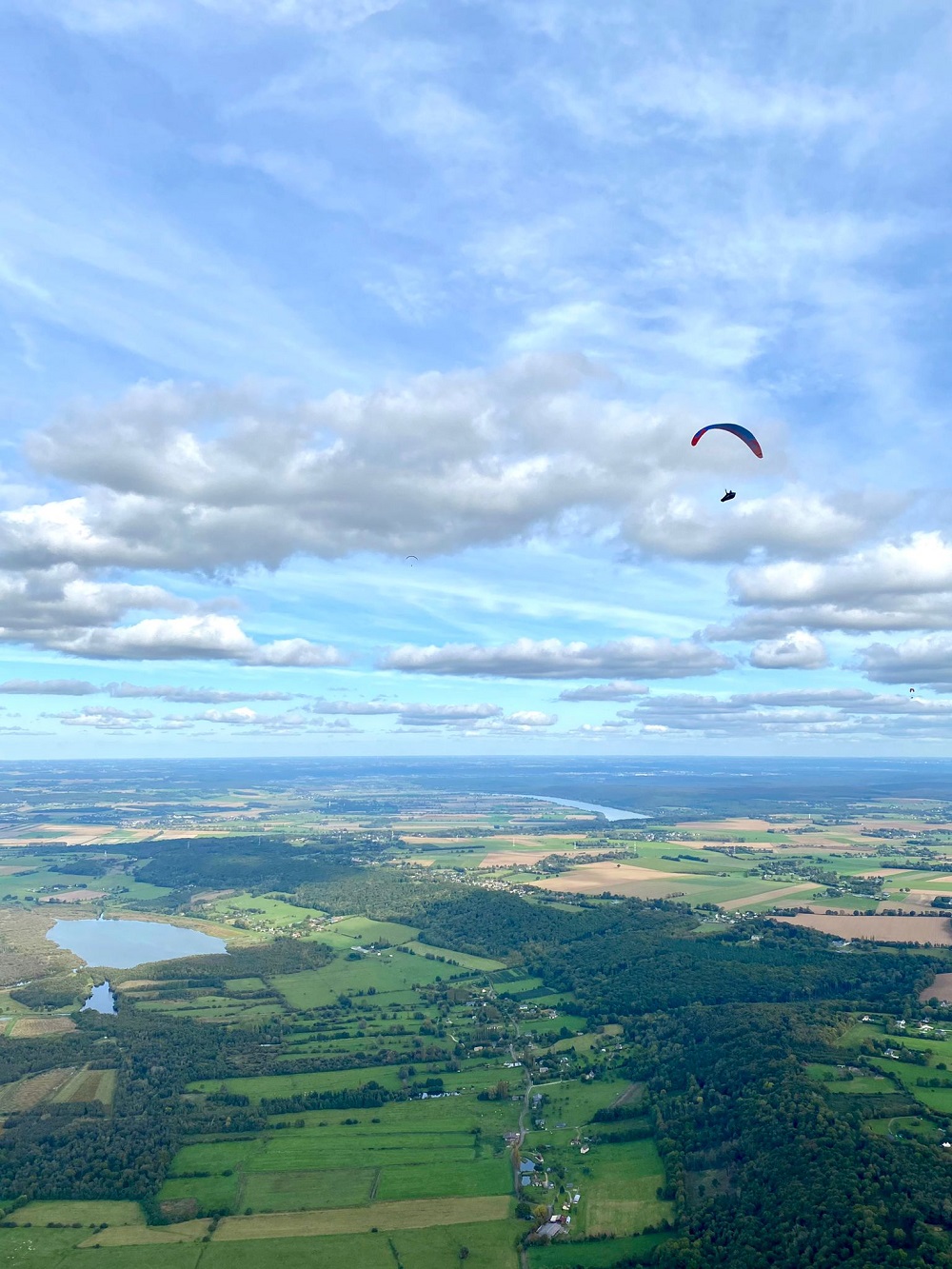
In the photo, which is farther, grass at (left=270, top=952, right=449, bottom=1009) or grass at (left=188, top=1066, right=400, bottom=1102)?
grass at (left=270, top=952, right=449, bottom=1009)

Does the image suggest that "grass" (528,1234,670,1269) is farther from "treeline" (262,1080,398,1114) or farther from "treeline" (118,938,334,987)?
"treeline" (118,938,334,987)

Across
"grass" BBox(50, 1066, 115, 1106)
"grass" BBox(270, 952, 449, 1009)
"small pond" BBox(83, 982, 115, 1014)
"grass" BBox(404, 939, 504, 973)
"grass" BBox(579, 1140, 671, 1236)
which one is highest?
"grass" BBox(404, 939, 504, 973)

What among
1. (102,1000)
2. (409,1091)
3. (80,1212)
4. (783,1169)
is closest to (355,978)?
(102,1000)

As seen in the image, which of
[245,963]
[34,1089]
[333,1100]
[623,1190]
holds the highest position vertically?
[245,963]

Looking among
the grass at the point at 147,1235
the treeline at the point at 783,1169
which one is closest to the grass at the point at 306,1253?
the grass at the point at 147,1235

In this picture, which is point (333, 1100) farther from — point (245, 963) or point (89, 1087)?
point (245, 963)

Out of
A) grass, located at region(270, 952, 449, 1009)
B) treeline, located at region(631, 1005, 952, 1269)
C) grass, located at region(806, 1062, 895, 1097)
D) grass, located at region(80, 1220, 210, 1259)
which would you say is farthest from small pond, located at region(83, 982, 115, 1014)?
grass, located at region(806, 1062, 895, 1097)

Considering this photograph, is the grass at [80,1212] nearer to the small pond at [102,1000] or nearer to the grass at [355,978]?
the small pond at [102,1000]
